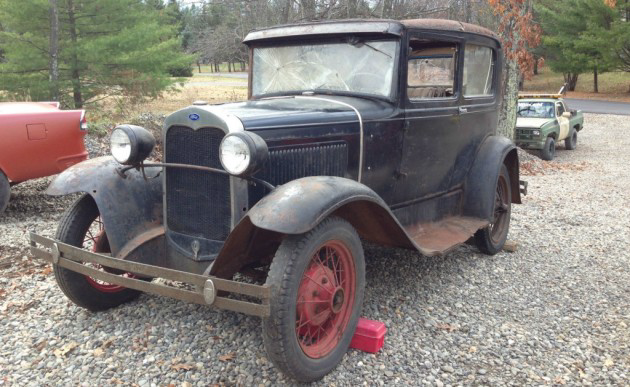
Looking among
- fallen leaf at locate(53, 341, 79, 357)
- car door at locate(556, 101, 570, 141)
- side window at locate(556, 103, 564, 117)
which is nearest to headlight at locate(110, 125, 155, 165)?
fallen leaf at locate(53, 341, 79, 357)

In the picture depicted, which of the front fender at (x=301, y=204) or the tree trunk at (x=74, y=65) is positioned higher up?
the tree trunk at (x=74, y=65)

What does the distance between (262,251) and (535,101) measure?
13062 millimetres

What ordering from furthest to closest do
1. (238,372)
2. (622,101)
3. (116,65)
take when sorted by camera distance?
(622,101) → (116,65) → (238,372)

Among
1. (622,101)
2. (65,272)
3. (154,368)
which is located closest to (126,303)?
(65,272)

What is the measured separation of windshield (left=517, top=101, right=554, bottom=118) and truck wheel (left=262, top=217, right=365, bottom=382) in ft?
40.9

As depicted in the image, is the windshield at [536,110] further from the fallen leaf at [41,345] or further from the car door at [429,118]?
the fallen leaf at [41,345]

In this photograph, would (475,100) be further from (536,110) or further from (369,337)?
(536,110)

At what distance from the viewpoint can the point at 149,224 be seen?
3.66 m

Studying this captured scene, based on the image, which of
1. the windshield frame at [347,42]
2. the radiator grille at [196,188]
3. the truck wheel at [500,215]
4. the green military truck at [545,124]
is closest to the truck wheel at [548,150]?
the green military truck at [545,124]

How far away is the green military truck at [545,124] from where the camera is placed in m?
13.2

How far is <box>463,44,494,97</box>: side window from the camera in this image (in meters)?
4.68

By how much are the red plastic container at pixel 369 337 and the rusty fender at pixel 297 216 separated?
62 cm

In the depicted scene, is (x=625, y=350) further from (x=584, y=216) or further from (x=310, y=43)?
(x=584, y=216)

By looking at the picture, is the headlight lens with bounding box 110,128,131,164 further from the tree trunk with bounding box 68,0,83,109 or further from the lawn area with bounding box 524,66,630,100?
the lawn area with bounding box 524,66,630,100
